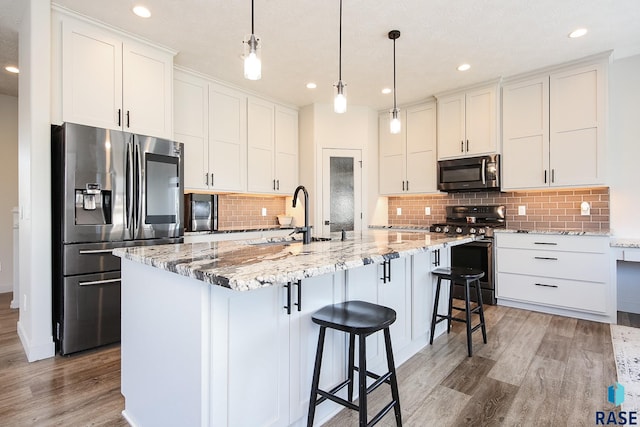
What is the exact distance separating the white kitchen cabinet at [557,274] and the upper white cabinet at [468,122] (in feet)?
3.90

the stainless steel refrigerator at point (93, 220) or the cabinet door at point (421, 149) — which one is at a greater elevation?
the cabinet door at point (421, 149)

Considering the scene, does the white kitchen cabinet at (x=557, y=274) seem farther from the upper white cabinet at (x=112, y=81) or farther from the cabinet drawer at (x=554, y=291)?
the upper white cabinet at (x=112, y=81)

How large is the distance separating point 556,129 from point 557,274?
1.58 metres

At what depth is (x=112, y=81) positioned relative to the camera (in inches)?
113

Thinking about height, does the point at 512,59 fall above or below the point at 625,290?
above

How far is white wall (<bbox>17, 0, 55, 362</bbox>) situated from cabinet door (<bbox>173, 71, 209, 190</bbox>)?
1.26 m

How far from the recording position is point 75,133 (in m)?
2.50

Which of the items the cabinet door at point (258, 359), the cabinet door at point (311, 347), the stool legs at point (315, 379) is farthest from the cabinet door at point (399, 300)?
the cabinet door at point (258, 359)

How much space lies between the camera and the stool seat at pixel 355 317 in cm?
145

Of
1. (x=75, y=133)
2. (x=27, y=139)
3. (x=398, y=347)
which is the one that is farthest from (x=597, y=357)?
(x=27, y=139)

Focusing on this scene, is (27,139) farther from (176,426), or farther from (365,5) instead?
(365,5)

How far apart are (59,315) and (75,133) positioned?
1392 mm

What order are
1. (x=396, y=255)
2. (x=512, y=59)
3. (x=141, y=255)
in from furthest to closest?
(x=512, y=59), (x=396, y=255), (x=141, y=255)

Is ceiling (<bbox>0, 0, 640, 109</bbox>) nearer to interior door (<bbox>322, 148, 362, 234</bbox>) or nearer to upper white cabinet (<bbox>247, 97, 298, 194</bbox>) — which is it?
upper white cabinet (<bbox>247, 97, 298, 194</bbox>)
